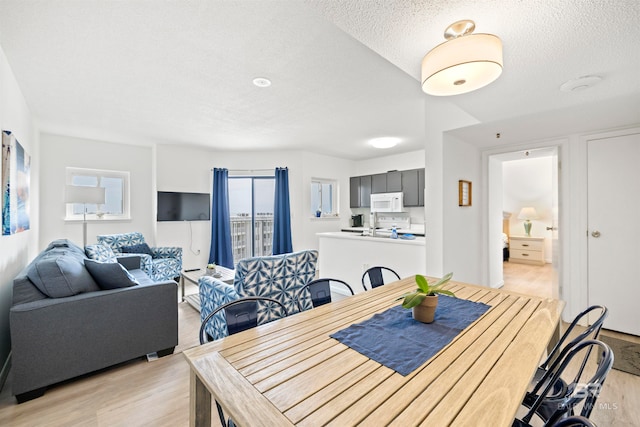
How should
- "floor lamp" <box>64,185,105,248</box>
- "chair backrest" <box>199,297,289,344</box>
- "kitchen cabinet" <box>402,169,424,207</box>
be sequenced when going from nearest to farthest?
1. "chair backrest" <box>199,297,289,344</box>
2. "floor lamp" <box>64,185,105,248</box>
3. "kitchen cabinet" <box>402,169,424,207</box>

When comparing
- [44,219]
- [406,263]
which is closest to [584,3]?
[406,263]

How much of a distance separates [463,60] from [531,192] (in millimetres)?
6570

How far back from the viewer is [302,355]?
1.07m

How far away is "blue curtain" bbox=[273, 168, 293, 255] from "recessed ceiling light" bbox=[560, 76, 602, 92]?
4.43m

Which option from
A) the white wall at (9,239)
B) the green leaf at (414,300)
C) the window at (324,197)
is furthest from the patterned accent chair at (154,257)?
the green leaf at (414,300)

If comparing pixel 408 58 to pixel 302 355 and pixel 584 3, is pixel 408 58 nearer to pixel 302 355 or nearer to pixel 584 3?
pixel 584 3

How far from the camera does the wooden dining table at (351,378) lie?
0.76m

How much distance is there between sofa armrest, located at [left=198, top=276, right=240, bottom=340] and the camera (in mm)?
2188

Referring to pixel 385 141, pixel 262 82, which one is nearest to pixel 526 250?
pixel 385 141

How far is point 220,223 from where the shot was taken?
221 inches

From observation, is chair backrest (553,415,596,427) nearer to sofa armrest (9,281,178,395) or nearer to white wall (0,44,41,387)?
sofa armrest (9,281,178,395)

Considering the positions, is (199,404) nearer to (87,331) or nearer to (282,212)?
(87,331)

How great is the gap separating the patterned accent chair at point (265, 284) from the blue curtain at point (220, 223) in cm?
311

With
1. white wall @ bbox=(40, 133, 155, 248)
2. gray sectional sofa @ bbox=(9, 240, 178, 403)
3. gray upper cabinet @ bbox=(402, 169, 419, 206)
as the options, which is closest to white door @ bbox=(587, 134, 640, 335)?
gray upper cabinet @ bbox=(402, 169, 419, 206)
